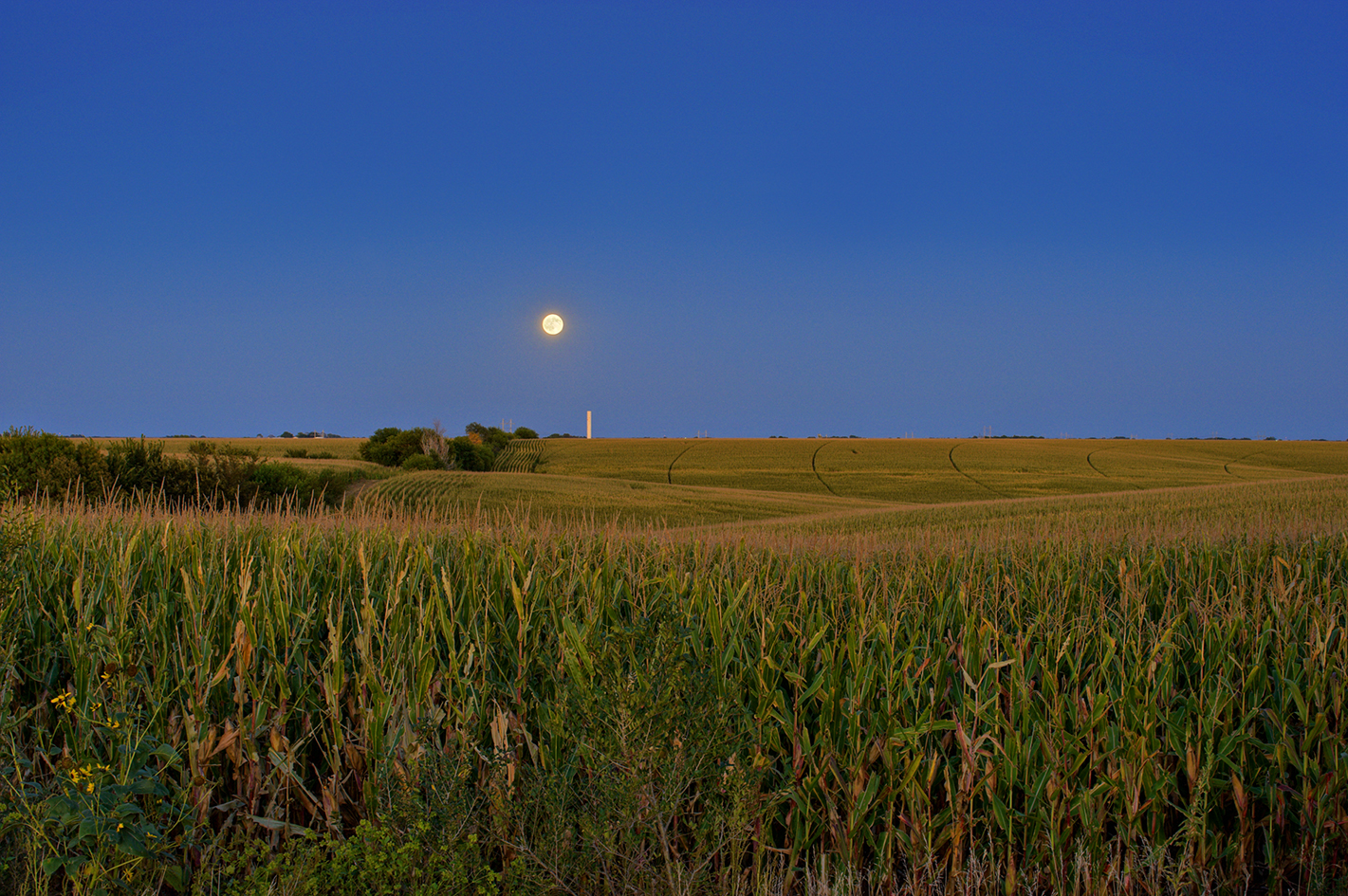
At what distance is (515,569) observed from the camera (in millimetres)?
4688

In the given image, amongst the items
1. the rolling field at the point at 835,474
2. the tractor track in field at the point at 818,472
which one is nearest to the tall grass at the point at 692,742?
the rolling field at the point at 835,474

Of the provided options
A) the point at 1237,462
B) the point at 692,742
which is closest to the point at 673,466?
the point at 1237,462

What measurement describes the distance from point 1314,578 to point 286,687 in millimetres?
7018

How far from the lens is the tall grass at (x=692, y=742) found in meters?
2.64

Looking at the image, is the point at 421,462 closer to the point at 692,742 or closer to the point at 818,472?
the point at 818,472

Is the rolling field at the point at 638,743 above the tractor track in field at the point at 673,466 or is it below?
below

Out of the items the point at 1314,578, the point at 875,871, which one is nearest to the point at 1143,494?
the point at 1314,578

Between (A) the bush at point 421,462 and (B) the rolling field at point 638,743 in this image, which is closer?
(B) the rolling field at point 638,743

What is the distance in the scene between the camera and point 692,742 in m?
2.53

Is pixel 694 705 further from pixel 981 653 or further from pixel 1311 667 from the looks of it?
pixel 1311 667

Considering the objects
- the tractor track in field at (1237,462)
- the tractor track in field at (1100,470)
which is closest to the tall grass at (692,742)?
the tractor track in field at (1100,470)

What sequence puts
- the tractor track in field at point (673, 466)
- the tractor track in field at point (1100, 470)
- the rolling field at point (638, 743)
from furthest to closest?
the tractor track in field at point (673, 466), the tractor track in field at point (1100, 470), the rolling field at point (638, 743)

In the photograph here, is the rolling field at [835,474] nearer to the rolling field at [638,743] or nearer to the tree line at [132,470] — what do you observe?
the tree line at [132,470]

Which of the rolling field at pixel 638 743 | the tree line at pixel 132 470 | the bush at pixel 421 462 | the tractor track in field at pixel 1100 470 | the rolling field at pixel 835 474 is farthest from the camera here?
the tractor track in field at pixel 1100 470
